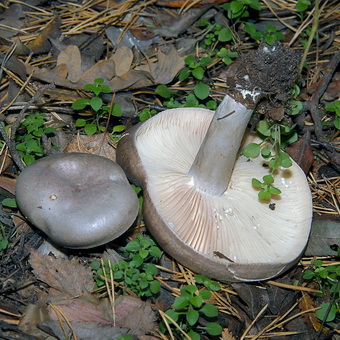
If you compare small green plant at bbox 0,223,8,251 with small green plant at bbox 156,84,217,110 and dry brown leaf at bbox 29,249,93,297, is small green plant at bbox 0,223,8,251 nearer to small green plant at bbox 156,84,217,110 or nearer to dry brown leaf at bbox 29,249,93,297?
dry brown leaf at bbox 29,249,93,297

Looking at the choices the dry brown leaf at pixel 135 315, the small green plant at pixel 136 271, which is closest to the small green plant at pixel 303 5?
the small green plant at pixel 136 271

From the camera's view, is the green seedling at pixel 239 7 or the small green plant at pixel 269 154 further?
the green seedling at pixel 239 7

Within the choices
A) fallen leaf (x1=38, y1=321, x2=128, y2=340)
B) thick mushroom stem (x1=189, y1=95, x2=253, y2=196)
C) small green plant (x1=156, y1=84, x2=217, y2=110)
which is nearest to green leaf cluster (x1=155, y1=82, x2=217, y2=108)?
small green plant (x1=156, y1=84, x2=217, y2=110)

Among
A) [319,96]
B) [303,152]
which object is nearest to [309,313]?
[303,152]

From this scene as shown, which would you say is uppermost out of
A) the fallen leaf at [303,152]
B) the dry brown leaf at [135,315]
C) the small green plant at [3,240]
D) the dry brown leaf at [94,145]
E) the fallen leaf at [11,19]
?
the fallen leaf at [11,19]

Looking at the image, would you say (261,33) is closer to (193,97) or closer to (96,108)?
(193,97)

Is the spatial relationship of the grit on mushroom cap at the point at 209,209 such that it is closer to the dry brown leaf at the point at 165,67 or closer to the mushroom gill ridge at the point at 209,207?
the mushroom gill ridge at the point at 209,207
